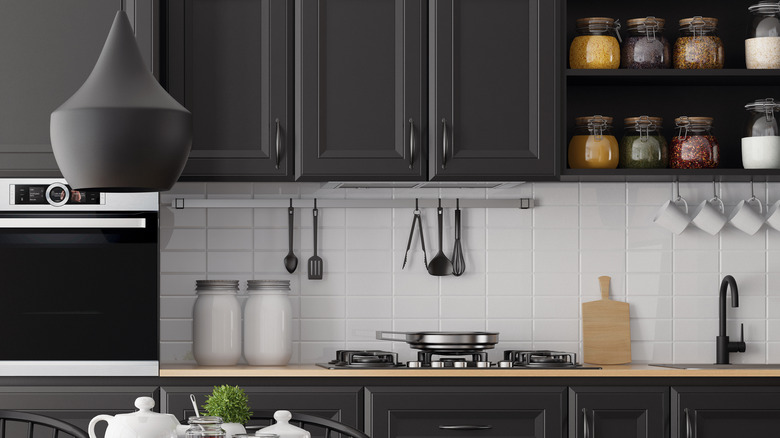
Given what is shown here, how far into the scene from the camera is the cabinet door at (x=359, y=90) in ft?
11.2

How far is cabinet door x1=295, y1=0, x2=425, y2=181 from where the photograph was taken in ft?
11.2

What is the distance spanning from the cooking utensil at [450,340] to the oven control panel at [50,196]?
1.13 m

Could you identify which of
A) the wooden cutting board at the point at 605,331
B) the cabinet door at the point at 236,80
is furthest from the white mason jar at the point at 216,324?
the wooden cutting board at the point at 605,331

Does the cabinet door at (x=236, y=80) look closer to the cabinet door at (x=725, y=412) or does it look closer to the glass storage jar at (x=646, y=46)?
the glass storage jar at (x=646, y=46)

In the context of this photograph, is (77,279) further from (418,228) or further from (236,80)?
(418,228)

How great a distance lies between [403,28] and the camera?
11.3 feet

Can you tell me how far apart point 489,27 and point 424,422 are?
1338 mm

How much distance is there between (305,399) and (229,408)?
1582 millimetres

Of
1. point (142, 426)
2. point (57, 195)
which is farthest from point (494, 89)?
point (142, 426)

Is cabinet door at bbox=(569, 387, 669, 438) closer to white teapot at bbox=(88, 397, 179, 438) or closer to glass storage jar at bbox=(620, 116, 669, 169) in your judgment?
glass storage jar at bbox=(620, 116, 669, 169)

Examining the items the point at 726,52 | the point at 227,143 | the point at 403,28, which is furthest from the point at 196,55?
the point at 726,52

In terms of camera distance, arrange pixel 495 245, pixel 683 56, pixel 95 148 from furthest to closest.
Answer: pixel 495 245 → pixel 683 56 → pixel 95 148

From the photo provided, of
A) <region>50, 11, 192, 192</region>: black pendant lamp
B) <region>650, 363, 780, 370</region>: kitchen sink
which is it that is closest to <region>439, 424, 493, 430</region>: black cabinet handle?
<region>650, 363, 780, 370</region>: kitchen sink

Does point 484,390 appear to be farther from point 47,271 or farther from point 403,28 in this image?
point 47,271
